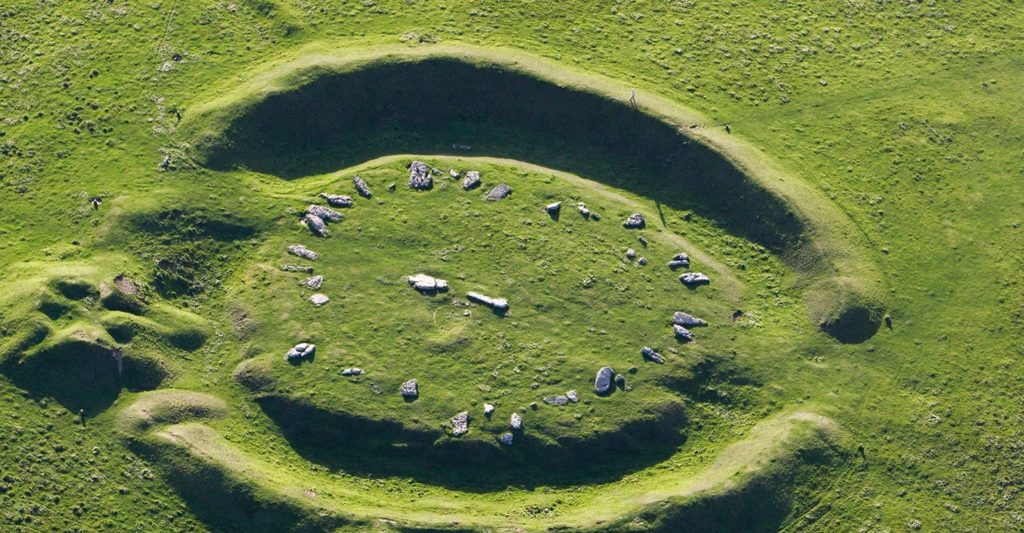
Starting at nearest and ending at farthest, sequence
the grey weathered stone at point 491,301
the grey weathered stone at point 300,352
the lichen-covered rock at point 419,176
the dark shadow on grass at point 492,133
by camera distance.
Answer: the grey weathered stone at point 300,352, the grey weathered stone at point 491,301, the lichen-covered rock at point 419,176, the dark shadow on grass at point 492,133

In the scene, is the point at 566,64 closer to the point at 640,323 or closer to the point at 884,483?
the point at 640,323

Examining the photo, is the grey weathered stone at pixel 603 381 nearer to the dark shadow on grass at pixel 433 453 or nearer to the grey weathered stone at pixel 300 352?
the dark shadow on grass at pixel 433 453

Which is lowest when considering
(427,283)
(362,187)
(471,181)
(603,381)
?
(603,381)

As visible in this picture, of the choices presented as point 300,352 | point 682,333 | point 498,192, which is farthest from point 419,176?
point 682,333

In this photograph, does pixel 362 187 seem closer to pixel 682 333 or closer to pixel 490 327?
pixel 490 327

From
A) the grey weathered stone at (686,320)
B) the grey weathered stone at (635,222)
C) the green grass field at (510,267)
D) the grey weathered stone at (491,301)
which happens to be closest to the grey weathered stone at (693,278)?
the green grass field at (510,267)

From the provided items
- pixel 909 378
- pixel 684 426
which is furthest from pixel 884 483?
pixel 684 426
